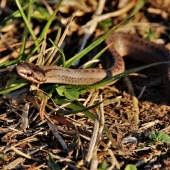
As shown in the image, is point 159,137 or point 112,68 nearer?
point 159,137

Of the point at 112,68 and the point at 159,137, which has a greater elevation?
the point at 112,68

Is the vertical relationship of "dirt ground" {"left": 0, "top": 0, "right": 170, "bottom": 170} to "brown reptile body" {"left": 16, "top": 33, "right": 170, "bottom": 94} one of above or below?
below

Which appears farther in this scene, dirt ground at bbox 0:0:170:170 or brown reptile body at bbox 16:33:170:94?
brown reptile body at bbox 16:33:170:94

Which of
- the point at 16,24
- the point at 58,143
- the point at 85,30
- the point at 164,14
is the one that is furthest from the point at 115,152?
the point at 164,14

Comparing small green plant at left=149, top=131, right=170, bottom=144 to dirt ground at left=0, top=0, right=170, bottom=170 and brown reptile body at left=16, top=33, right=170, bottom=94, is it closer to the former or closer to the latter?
dirt ground at left=0, top=0, right=170, bottom=170

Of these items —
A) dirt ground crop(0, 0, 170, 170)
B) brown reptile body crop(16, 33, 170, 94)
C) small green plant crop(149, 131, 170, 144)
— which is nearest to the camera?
dirt ground crop(0, 0, 170, 170)

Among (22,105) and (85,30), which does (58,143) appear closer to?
(22,105)

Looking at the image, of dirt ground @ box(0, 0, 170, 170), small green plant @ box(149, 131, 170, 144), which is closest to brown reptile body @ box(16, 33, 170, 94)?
dirt ground @ box(0, 0, 170, 170)

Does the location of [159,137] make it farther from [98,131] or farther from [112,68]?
[112,68]

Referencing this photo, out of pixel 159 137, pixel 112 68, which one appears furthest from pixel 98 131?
pixel 112 68
